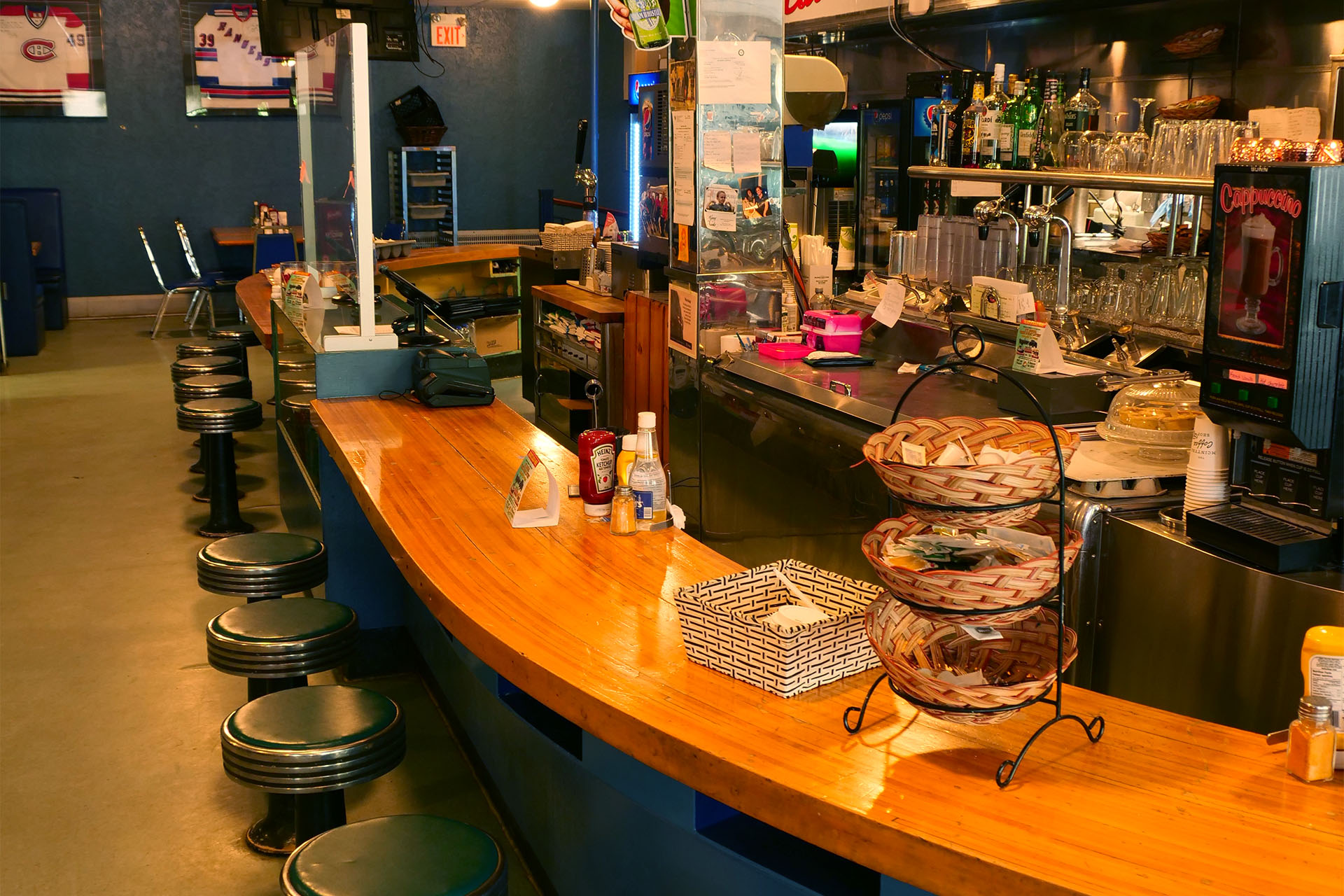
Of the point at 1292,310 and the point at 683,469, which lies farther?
the point at 683,469

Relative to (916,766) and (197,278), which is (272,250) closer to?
(197,278)

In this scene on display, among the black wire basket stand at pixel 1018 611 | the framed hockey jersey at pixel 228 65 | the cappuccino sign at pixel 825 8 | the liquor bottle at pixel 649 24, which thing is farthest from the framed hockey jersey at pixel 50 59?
the black wire basket stand at pixel 1018 611

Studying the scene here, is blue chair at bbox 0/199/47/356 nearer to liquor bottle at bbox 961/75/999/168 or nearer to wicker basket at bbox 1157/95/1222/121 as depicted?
liquor bottle at bbox 961/75/999/168

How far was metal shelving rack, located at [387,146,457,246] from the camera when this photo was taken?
41.2 feet

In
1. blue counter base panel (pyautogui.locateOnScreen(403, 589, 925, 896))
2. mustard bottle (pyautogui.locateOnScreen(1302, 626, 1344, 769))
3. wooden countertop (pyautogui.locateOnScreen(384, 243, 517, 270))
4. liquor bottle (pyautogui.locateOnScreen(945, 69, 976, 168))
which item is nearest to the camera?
mustard bottle (pyautogui.locateOnScreen(1302, 626, 1344, 769))

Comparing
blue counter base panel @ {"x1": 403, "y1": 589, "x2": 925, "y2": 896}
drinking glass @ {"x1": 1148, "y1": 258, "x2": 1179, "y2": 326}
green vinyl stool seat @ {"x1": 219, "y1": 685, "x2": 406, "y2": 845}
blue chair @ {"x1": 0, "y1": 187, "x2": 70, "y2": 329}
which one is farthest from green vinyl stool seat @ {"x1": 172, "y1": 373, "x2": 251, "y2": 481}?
blue chair @ {"x1": 0, "y1": 187, "x2": 70, "y2": 329}

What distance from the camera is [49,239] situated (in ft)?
38.1

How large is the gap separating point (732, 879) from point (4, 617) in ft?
13.1

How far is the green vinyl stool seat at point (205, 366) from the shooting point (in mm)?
6320

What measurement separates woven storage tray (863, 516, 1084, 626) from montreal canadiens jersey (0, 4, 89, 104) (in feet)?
41.9

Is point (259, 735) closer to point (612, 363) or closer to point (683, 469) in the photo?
point (683, 469)

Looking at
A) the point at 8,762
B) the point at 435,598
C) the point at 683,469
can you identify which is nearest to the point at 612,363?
the point at 683,469

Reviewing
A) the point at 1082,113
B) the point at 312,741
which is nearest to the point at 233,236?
the point at 1082,113

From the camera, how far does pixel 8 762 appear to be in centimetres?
363
